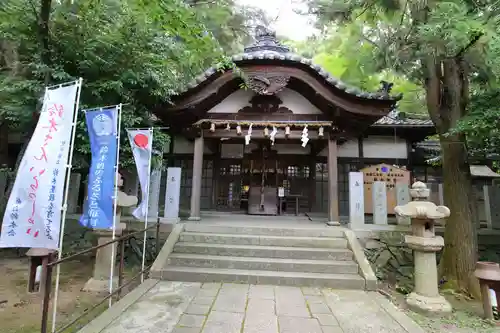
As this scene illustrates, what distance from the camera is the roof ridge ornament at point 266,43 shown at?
28.5 feet

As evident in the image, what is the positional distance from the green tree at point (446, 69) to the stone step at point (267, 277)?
2.53 metres

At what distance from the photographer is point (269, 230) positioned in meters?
6.86

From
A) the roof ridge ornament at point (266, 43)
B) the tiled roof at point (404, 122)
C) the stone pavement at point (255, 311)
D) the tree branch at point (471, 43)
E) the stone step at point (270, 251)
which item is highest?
the roof ridge ornament at point (266, 43)

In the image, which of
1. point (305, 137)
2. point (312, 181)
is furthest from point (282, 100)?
point (312, 181)

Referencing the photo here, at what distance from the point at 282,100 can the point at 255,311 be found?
635cm

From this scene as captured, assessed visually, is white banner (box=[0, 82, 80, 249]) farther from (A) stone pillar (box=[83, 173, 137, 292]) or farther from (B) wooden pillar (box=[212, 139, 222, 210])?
(B) wooden pillar (box=[212, 139, 222, 210])

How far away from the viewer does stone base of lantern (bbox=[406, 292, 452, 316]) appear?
14.9 feet

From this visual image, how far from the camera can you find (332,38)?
11.0m

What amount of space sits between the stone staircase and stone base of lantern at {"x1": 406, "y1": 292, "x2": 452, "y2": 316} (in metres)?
0.87

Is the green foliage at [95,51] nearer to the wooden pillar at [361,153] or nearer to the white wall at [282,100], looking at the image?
the white wall at [282,100]

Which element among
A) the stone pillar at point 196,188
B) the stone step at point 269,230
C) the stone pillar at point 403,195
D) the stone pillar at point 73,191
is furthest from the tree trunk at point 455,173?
the stone pillar at point 73,191

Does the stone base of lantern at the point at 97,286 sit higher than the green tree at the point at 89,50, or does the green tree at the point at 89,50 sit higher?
the green tree at the point at 89,50

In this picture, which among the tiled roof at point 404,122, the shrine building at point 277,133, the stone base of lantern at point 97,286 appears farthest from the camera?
the tiled roof at point 404,122

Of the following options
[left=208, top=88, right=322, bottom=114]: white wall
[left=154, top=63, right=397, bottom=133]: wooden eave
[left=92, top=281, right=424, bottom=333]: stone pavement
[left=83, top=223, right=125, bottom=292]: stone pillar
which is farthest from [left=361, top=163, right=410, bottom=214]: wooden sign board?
[left=83, top=223, right=125, bottom=292]: stone pillar
